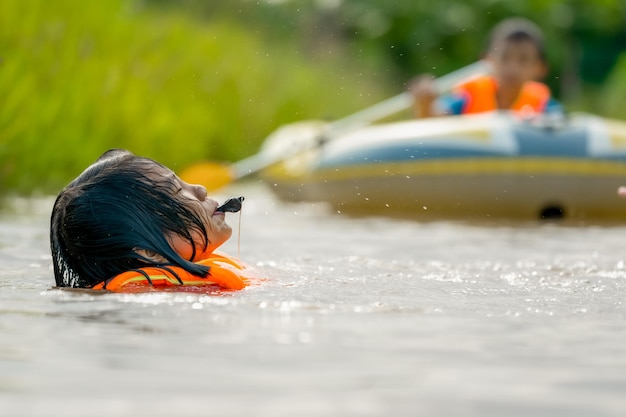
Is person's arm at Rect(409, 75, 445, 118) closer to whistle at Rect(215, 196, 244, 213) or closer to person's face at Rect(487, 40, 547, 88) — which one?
person's face at Rect(487, 40, 547, 88)

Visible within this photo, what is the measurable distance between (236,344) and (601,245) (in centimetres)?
351

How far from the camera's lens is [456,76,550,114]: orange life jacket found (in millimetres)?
9141

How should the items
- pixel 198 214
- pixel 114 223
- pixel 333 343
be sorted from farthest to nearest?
pixel 198 214 < pixel 114 223 < pixel 333 343

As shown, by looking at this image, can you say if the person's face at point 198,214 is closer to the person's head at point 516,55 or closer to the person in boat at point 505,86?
the person in boat at point 505,86

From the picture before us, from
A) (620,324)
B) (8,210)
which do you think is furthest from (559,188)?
(620,324)

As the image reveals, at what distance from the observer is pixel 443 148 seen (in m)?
8.20

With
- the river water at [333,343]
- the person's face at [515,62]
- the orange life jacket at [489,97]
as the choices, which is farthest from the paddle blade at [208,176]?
the river water at [333,343]

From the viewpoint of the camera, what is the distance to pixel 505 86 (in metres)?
9.28

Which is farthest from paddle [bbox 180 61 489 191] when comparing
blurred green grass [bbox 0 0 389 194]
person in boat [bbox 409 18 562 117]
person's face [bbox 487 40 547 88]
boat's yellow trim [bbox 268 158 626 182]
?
boat's yellow trim [bbox 268 158 626 182]

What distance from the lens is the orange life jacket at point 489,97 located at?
9.14 m

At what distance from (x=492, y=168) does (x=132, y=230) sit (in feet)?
15.2

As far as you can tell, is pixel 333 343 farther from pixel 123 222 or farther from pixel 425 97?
pixel 425 97

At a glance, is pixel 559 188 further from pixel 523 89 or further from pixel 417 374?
pixel 417 374

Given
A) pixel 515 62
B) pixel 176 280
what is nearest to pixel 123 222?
pixel 176 280
